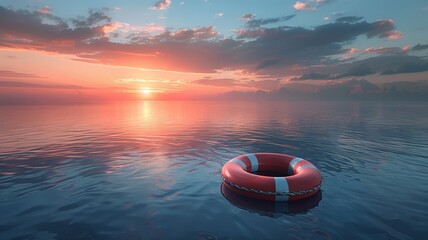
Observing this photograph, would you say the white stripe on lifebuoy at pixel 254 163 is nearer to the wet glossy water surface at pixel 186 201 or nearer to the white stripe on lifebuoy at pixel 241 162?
the white stripe on lifebuoy at pixel 241 162

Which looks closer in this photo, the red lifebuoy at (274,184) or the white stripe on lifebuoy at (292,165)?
the red lifebuoy at (274,184)

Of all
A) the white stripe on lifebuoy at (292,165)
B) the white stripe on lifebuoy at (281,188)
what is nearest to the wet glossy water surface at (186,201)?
the white stripe on lifebuoy at (281,188)

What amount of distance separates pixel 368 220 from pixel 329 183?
2482 millimetres

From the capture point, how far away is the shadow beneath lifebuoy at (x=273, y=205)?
6.28 metres

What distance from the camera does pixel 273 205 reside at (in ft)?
21.8

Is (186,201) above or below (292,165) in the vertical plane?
below

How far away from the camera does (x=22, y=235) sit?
16.7 feet

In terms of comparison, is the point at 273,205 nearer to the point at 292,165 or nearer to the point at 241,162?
the point at 241,162

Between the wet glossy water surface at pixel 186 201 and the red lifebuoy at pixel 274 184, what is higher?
the red lifebuoy at pixel 274 184

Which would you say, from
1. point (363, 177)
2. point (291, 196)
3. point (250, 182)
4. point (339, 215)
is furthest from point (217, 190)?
point (363, 177)

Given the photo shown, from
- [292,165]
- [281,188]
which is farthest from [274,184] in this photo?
[292,165]

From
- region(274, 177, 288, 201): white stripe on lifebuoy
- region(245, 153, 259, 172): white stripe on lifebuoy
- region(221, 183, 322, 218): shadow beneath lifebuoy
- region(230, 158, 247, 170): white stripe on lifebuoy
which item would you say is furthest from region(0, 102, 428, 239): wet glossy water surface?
region(245, 153, 259, 172): white stripe on lifebuoy

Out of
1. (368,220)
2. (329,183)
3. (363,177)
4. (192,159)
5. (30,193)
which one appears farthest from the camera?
(192,159)

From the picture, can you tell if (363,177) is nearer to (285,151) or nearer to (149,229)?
(285,151)
